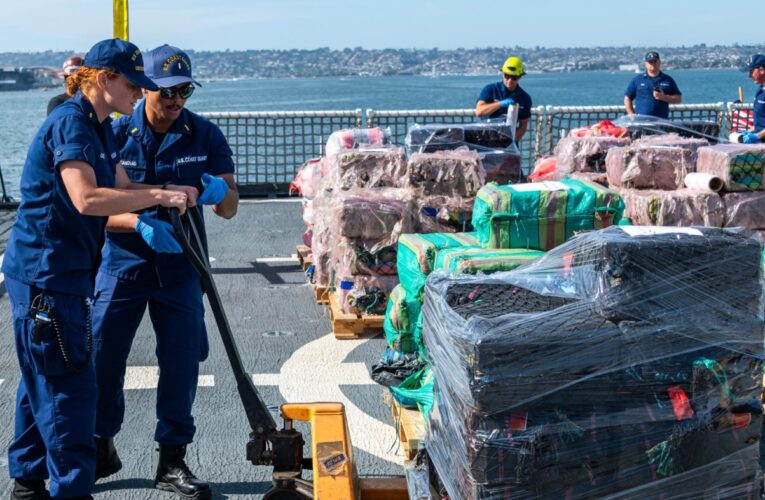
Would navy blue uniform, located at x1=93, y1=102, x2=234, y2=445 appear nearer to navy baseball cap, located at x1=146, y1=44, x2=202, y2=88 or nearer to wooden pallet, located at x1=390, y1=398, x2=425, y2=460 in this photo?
navy baseball cap, located at x1=146, y1=44, x2=202, y2=88

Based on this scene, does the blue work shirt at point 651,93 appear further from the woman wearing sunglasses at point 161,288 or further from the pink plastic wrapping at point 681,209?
the woman wearing sunglasses at point 161,288

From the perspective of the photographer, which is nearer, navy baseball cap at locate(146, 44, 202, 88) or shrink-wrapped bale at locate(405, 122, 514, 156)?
navy baseball cap at locate(146, 44, 202, 88)

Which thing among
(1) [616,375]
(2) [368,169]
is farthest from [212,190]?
(2) [368,169]

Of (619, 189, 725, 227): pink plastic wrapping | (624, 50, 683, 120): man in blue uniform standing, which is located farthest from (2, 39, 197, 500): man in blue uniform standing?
(624, 50, 683, 120): man in blue uniform standing

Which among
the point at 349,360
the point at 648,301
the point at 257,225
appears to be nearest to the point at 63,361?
the point at 648,301

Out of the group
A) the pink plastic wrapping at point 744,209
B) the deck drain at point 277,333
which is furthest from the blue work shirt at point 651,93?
the deck drain at point 277,333

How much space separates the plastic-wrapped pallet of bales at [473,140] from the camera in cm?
851

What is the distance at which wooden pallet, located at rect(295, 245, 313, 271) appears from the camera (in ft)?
30.2

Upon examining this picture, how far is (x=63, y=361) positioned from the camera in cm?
410

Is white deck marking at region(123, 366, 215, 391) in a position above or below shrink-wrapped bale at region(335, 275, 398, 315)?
below

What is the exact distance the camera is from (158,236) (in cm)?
423

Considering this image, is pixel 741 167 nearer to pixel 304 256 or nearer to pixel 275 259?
pixel 304 256

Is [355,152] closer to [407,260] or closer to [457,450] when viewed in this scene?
[407,260]

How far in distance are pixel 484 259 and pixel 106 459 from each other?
2.01m
